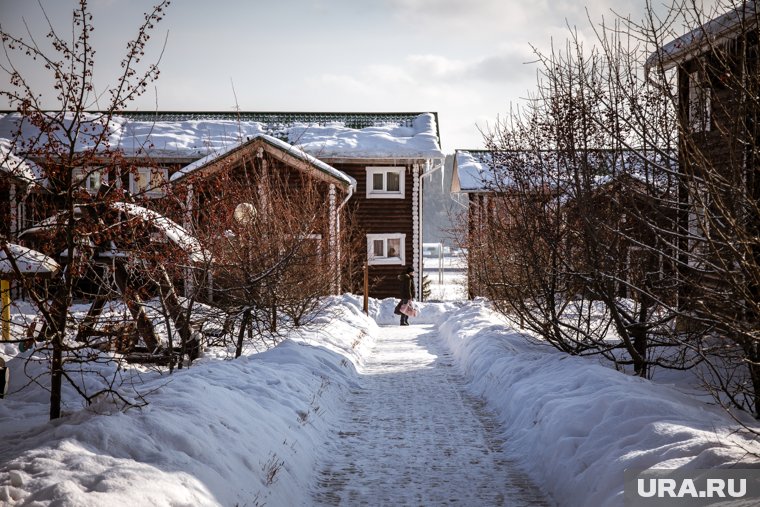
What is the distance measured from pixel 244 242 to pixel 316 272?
3115 millimetres

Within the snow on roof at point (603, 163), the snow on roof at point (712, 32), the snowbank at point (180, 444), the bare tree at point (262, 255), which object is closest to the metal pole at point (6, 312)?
the snowbank at point (180, 444)

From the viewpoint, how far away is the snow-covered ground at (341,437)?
526cm

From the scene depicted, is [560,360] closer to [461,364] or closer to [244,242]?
[461,364]

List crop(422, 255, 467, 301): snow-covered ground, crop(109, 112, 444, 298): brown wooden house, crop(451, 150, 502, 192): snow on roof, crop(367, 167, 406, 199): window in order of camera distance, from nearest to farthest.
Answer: crop(109, 112, 444, 298): brown wooden house
crop(367, 167, 406, 199): window
crop(451, 150, 502, 192): snow on roof
crop(422, 255, 467, 301): snow-covered ground

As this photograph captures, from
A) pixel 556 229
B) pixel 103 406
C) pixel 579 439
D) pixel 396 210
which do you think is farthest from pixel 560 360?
pixel 396 210

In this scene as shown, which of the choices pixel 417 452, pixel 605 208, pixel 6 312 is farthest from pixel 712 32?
pixel 6 312

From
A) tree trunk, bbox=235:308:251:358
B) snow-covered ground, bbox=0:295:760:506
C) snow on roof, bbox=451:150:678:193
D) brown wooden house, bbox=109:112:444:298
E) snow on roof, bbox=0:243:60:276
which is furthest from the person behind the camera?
brown wooden house, bbox=109:112:444:298

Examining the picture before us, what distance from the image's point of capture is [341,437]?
8.84 meters

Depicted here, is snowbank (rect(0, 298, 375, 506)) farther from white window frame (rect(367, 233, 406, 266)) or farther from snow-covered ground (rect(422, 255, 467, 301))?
white window frame (rect(367, 233, 406, 266))

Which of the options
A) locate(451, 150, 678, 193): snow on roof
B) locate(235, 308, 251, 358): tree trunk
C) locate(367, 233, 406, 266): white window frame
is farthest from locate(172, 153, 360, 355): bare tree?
locate(367, 233, 406, 266): white window frame

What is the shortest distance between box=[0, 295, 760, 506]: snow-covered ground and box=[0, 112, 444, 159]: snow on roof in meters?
17.8

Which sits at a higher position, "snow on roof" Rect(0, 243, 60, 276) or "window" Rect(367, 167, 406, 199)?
"window" Rect(367, 167, 406, 199)

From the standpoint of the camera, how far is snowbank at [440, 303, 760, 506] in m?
5.70

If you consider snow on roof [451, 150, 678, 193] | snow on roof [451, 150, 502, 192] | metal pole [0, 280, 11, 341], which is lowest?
metal pole [0, 280, 11, 341]
